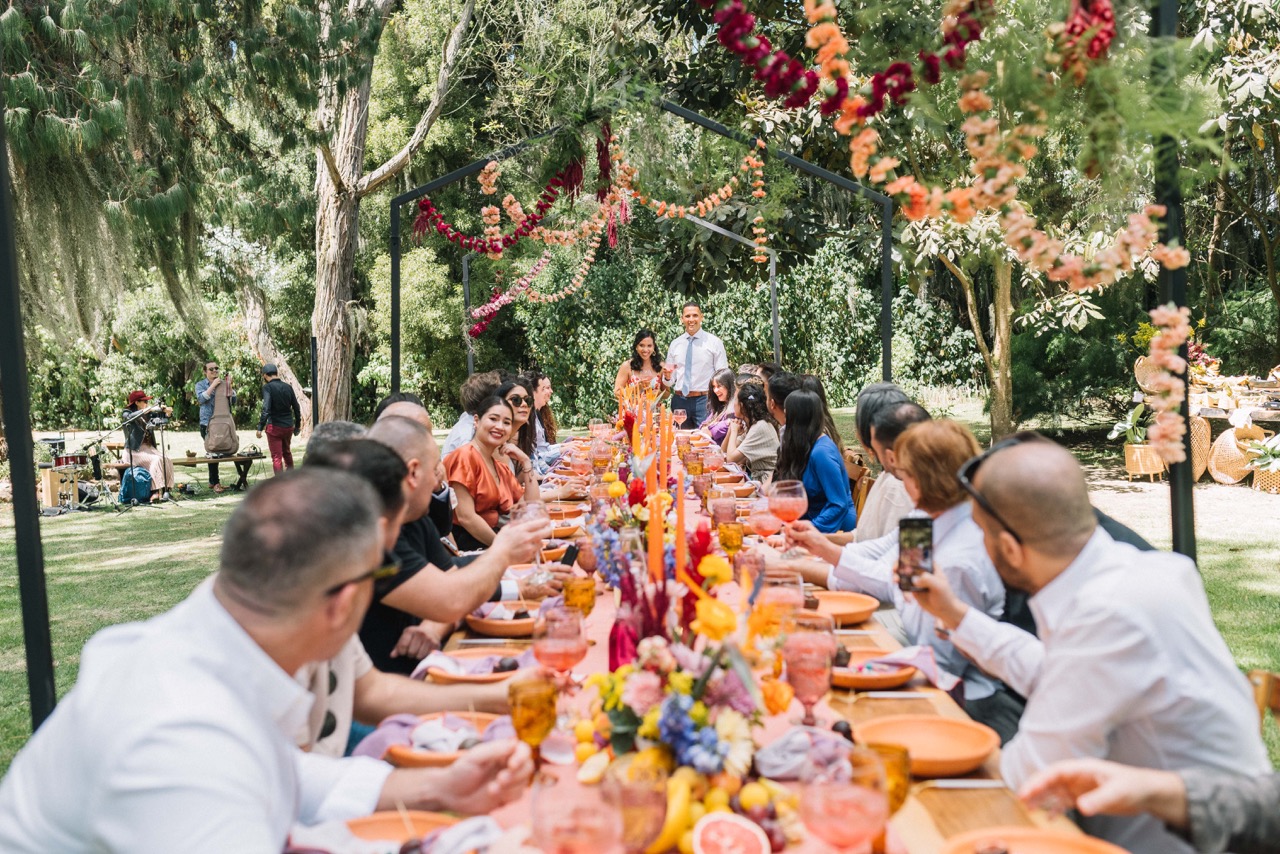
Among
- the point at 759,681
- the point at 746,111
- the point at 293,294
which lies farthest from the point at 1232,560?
the point at 293,294

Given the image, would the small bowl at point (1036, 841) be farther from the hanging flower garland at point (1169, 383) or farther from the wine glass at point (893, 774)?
the hanging flower garland at point (1169, 383)

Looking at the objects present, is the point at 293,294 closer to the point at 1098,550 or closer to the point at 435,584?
the point at 435,584

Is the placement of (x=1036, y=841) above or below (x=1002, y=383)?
below

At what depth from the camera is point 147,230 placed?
10.3 metres

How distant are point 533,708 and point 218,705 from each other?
0.59 m

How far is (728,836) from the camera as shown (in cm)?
164

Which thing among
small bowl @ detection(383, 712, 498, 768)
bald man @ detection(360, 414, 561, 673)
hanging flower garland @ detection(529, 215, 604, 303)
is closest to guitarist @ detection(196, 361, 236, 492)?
hanging flower garland @ detection(529, 215, 604, 303)

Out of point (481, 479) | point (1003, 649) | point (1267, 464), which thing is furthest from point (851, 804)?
point (1267, 464)

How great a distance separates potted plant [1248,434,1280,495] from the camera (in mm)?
9805

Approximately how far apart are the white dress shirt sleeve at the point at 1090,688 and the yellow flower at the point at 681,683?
0.63 metres

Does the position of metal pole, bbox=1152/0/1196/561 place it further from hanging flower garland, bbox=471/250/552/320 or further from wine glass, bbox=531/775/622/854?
hanging flower garland, bbox=471/250/552/320

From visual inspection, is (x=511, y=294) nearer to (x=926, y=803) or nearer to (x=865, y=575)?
(x=865, y=575)

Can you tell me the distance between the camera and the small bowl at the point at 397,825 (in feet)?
5.83

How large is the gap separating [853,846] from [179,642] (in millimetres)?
1050
